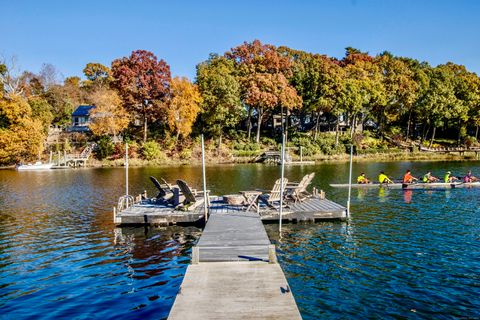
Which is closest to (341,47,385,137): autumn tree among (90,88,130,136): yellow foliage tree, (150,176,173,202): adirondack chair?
(90,88,130,136): yellow foliage tree

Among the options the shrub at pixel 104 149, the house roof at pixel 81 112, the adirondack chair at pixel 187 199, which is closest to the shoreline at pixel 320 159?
the shrub at pixel 104 149

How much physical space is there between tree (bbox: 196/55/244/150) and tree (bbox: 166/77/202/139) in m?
2.14

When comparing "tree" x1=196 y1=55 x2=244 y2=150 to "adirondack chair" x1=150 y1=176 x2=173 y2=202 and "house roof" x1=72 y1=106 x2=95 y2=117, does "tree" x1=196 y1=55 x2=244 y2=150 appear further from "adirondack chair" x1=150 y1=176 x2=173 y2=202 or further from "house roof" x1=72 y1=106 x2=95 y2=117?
"adirondack chair" x1=150 y1=176 x2=173 y2=202

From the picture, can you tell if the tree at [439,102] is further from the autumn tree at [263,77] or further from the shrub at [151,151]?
the shrub at [151,151]

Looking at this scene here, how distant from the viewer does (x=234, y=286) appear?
1037cm

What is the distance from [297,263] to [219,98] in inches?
2294

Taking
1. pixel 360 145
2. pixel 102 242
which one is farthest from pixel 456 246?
pixel 360 145

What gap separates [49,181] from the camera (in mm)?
43938

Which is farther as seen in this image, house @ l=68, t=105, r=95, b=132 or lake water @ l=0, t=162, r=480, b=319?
house @ l=68, t=105, r=95, b=132

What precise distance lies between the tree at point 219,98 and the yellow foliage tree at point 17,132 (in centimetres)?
2908

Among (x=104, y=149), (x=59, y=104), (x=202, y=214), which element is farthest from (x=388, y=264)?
(x=59, y=104)

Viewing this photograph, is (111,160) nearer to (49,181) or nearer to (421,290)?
(49,181)

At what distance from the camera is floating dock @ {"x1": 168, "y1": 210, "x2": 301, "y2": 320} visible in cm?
873

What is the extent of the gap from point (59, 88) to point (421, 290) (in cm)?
10017
